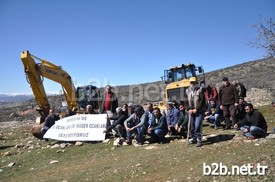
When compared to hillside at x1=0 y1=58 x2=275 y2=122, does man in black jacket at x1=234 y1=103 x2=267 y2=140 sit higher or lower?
lower

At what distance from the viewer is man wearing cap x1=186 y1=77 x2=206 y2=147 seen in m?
8.62

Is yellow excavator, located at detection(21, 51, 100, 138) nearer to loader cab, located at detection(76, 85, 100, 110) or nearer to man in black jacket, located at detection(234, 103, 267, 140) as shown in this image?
loader cab, located at detection(76, 85, 100, 110)

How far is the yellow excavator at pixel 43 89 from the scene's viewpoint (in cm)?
1425

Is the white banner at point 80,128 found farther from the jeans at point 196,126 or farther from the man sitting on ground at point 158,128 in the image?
the jeans at point 196,126

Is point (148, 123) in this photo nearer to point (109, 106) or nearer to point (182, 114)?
point (182, 114)

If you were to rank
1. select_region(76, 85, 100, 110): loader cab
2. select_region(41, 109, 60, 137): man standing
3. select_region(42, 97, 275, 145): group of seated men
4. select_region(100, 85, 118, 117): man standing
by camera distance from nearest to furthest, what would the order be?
select_region(42, 97, 275, 145): group of seated men < select_region(100, 85, 118, 117): man standing < select_region(41, 109, 60, 137): man standing < select_region(76, 85, 100, 110): loader cab

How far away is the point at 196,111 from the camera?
8633 millimetres

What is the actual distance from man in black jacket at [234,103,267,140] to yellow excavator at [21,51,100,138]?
9.71 meters

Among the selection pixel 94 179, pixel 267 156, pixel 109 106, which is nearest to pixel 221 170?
pixel 267 156

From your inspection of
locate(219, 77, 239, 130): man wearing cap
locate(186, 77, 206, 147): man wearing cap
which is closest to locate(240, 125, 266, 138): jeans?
locate(186, 77, 206, 147): man wearing cap

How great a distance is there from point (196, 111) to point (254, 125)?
5.18 ft

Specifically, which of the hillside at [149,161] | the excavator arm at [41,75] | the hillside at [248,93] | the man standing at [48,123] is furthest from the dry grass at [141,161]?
the hillside at [248,93]

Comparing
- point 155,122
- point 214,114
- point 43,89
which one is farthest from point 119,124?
point 43,89

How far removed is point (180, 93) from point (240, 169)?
29.5 ft
